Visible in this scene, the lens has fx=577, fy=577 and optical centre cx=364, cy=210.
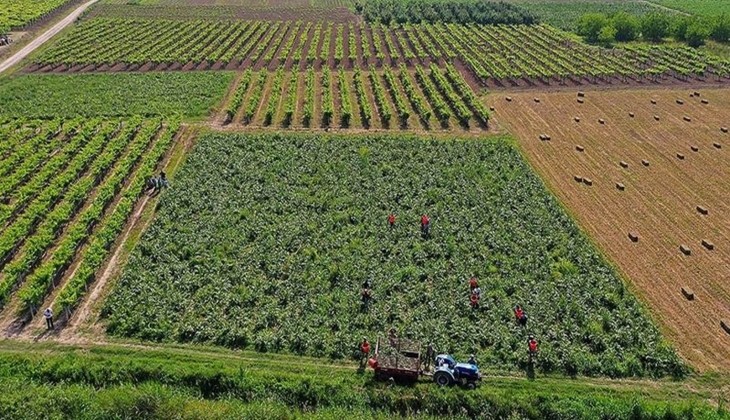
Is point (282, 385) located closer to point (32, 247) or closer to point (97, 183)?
point (32, 247)

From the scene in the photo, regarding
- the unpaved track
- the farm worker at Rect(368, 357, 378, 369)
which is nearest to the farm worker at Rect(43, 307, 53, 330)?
the farm worker at Rect(368, 357, 378, 369)

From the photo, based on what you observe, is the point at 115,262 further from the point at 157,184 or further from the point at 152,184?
the point at 152,184

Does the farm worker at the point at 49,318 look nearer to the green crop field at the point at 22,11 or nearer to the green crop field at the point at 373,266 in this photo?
the green crop field at the point at 373,266

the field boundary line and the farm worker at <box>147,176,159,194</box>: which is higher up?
the farm worker at <box>147,176,159,194</box>

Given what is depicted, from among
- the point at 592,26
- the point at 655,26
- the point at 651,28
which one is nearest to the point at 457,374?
the point at 592,26

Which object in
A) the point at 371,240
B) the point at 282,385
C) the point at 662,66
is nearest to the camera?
the point at 282,385

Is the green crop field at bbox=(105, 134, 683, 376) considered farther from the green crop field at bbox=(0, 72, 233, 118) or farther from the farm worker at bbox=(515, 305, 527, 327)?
the green crop field at bbox=(0, 72, 233, 118)

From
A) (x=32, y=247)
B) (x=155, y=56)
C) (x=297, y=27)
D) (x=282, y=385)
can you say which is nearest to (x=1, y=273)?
(x=32, y=247)

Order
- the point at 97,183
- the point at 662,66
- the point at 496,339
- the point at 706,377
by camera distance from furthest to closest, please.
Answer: the point at 662,66 → the point at 97,183 → the point at 496,339 → the point at 706,377
